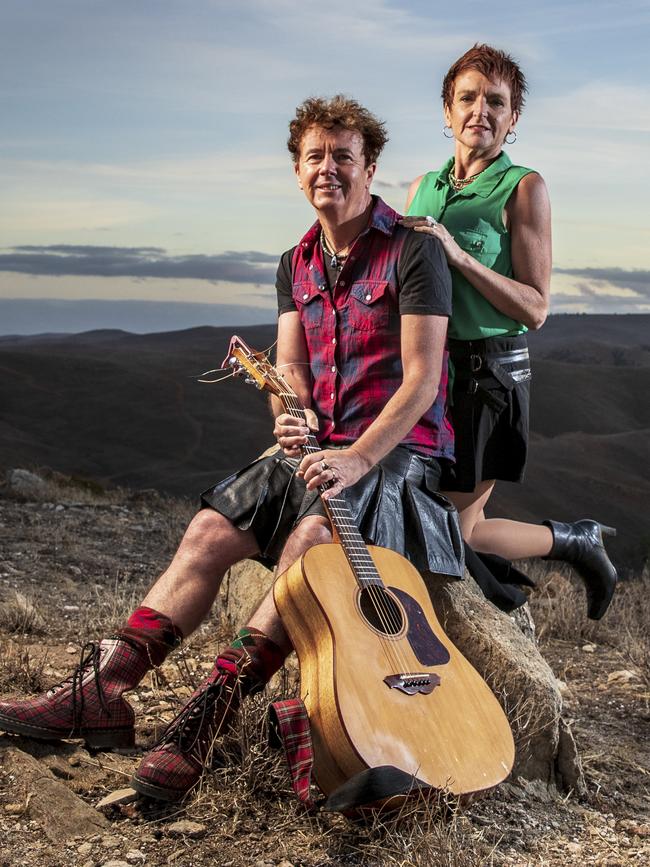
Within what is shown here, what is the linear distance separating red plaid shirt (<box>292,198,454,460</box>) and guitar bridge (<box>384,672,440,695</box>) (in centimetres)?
91

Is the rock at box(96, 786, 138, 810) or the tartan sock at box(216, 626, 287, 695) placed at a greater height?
the tartan sock at box(216, 626, 287, 695)

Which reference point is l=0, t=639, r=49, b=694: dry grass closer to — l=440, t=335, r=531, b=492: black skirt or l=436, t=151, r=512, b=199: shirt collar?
l=440, t=335, r=531, b=492: black skirt

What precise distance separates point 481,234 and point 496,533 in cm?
130

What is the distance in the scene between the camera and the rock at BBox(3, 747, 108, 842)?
325 centimetres

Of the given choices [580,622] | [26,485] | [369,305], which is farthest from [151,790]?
[26,485]

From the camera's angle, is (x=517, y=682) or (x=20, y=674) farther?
(x=20, y=674)

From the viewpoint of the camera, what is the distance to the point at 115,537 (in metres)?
8.64

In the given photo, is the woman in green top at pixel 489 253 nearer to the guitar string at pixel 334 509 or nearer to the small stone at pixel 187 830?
the guitar string at pixel 334 509

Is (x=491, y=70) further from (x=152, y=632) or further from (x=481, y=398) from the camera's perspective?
(x=152, y=632)

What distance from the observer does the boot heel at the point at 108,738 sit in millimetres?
3623

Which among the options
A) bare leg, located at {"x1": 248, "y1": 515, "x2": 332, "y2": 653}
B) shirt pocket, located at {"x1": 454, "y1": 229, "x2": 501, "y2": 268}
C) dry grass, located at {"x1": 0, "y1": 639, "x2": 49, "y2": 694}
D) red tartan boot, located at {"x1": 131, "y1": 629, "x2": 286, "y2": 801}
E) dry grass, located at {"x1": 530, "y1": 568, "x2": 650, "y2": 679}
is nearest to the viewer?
red tartan boot, located at {"x1": 131, "y1": 629, "x2": 286, "y2": 801}

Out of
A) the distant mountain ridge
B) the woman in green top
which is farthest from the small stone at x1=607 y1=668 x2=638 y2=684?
the distant mountain ridge

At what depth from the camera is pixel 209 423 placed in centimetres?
4291

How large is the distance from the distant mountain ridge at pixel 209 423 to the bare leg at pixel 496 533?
1653 cm
